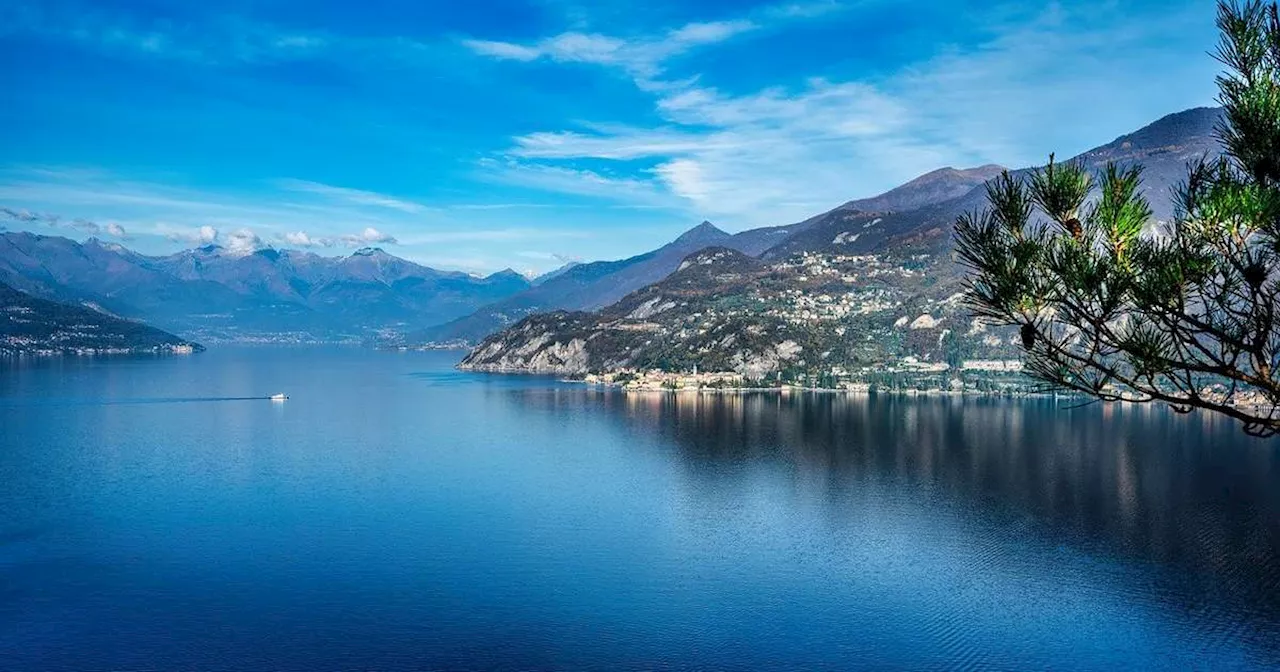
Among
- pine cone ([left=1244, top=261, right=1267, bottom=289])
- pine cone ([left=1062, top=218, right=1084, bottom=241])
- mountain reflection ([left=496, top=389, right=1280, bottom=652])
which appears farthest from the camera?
mountain reflection ([left=496, top=389, right=1280, bottom=652])

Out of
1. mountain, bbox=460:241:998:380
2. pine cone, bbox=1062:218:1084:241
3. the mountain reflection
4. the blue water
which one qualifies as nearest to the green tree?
pine cone, bbox=1062:218:1084:241

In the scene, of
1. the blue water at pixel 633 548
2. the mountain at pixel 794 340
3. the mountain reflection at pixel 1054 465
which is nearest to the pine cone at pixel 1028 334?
the blue water at pixel 633 548

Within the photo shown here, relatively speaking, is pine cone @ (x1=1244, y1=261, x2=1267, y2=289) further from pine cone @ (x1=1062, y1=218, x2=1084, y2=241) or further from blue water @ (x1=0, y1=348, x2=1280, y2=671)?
blue water @ (x1=0, y1=348, x2=1280, y2=671)

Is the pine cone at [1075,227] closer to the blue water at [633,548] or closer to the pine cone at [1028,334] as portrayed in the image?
the pine cone at [1028,334]

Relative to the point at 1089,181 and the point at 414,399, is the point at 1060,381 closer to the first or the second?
the point at 1089,181

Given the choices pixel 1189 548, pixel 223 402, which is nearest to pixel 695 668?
pixel 1189 548

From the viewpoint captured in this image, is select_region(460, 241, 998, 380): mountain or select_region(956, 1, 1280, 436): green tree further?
select_region(460, 241, 998, 380): mountain
